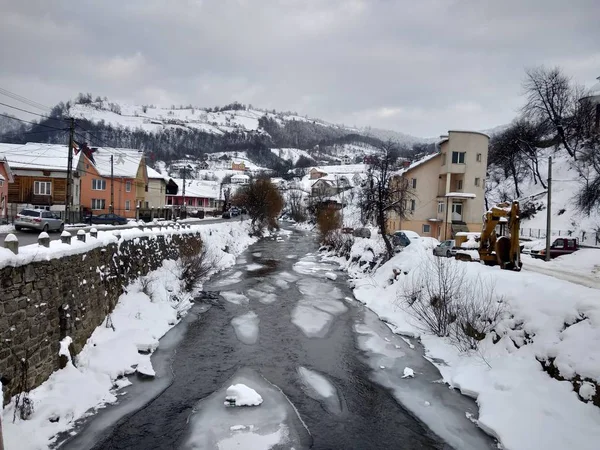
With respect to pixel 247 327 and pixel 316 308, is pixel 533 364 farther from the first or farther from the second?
pixel 316 308

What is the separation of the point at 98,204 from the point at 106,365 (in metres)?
41.6

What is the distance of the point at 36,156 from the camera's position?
129ft

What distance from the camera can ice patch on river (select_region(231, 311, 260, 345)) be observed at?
13156 millimetres

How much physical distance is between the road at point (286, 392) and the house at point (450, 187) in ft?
86.0

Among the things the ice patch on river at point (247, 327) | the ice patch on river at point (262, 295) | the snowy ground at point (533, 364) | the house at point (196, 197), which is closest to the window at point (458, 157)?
the ice patch on river at point (262, 295)

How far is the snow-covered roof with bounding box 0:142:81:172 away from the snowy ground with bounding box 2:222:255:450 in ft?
93.4

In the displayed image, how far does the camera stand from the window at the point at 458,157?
A: 39.2 m

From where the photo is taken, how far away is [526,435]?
302 inches

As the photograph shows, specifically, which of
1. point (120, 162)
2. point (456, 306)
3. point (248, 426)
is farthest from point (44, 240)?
point (120, 162)

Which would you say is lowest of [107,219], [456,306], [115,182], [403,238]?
[456,306]

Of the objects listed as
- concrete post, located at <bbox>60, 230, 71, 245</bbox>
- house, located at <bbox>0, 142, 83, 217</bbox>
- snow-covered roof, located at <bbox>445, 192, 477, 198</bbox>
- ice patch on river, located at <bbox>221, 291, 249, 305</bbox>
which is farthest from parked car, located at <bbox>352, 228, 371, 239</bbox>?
house, located at <bbox>0, 142, 83, 217</bbox>

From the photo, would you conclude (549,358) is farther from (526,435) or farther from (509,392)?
(526,435)

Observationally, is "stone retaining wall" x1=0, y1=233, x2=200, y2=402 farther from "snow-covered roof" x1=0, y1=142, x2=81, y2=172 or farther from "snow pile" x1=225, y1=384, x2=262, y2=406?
"snow-covered roof" x1=0, y1=142, x2=81, y2=172

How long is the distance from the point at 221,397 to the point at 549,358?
302 inches
